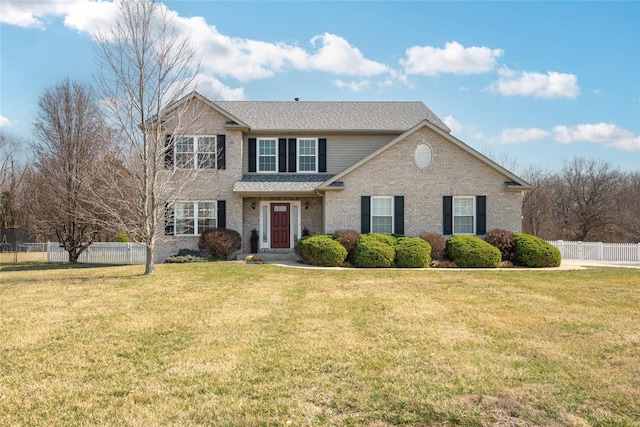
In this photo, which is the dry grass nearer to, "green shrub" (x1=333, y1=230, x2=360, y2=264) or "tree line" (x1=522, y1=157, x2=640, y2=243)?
"green shrub" (x1=333, y1=230, x2=360, y2=264)

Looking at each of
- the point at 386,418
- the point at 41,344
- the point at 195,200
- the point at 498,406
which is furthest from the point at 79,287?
the point at 498,406

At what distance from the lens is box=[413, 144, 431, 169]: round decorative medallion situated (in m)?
19.1

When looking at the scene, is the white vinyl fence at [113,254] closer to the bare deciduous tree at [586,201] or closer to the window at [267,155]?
the window at [267,155]

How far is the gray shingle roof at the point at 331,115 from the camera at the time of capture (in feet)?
70.8

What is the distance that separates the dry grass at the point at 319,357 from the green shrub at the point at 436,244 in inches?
242

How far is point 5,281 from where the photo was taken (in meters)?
13.7

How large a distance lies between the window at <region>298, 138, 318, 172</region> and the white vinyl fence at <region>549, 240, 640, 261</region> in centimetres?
1405

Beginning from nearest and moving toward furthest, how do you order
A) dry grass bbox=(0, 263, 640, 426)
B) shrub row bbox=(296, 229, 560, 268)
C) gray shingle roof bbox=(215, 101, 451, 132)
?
dry grass bbox=(0, 263, 640, 426)
shrub row bbox=(296, 229, 560, 268)
gray shingle roof bbox=(215, 101, 451, 132)

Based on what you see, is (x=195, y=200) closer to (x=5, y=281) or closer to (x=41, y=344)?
(x=5, y=281)

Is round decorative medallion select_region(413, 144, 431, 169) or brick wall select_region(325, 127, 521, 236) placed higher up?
round decorative medallion select_region(413, 144, 431, 169)

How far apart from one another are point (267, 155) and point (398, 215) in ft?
24.6

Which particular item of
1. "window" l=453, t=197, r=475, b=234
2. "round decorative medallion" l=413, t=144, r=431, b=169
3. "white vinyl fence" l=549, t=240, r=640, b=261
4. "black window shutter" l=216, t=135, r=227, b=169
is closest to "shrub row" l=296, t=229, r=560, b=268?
"window" l=453, t=197, r=475, b=234

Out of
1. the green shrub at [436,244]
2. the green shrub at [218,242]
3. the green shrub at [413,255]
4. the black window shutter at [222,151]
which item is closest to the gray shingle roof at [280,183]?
the black window shutter at [222,151]

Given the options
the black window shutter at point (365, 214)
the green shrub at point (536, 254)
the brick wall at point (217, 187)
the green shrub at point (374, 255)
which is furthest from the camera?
the brick wall at point (217, 187)
